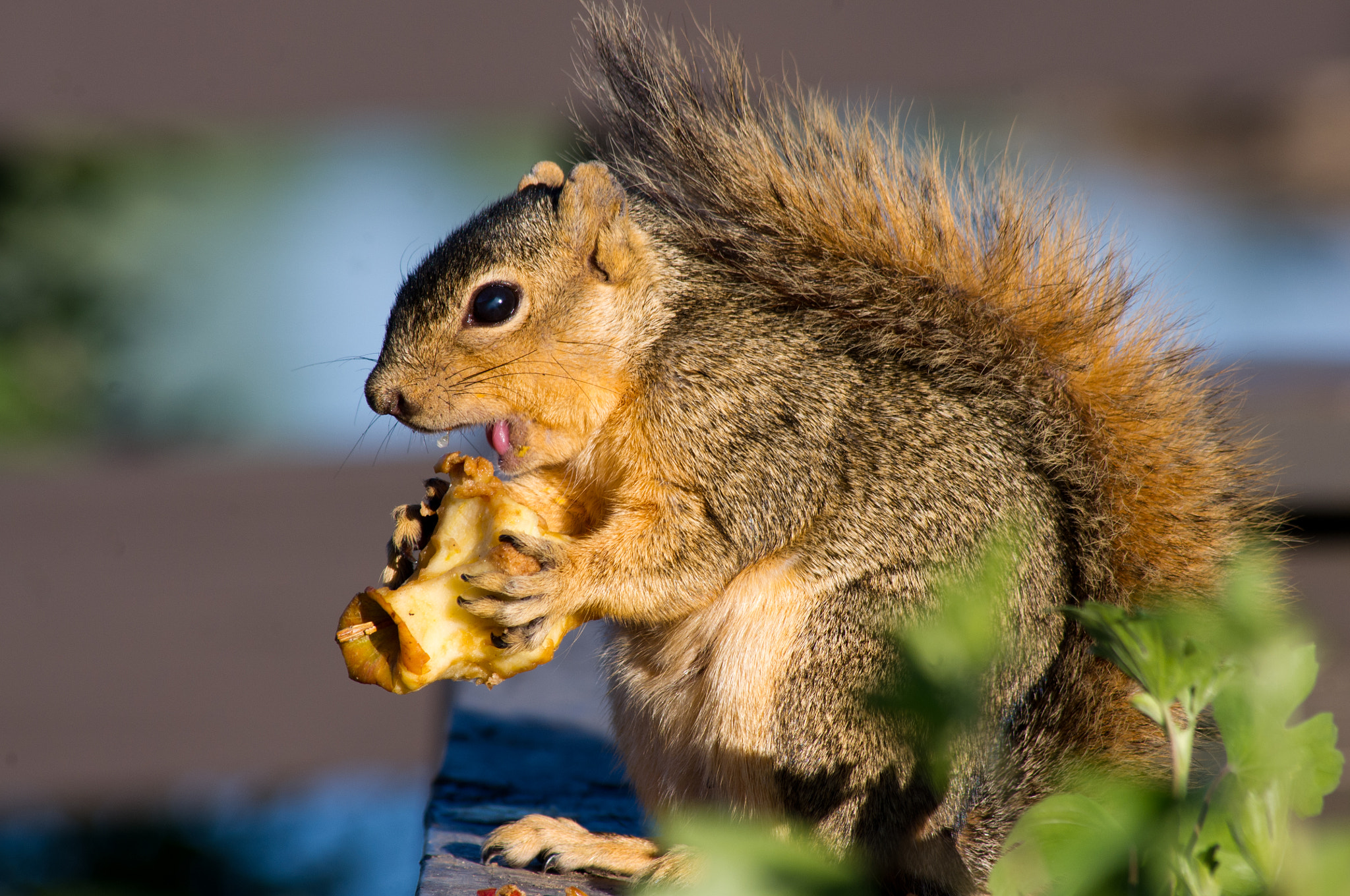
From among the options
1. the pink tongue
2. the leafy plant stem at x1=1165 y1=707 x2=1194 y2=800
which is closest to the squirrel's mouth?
the pink tongue

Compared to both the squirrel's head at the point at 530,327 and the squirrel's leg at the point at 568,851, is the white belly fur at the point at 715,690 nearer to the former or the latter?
the squirrel's leg at the point at 568,851

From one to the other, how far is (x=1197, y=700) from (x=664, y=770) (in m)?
0.74

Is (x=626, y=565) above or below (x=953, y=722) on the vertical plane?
above

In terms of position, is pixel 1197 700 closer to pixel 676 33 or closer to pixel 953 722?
pixel 953 722

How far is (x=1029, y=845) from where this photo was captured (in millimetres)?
394

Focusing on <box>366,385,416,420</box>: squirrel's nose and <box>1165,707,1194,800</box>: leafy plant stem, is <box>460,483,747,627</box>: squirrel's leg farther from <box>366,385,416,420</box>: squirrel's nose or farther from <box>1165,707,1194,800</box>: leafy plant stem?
<box>1165,707,1194,800</box>: leafy plant stem

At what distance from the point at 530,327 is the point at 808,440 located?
28cm

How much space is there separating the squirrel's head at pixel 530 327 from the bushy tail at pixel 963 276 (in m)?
0.10

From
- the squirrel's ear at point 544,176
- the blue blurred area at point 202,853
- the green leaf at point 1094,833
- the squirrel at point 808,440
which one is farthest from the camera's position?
the blue blurred area at point 202,853

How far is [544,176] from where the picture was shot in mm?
1296

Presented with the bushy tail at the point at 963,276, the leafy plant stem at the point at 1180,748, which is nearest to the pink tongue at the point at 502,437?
the bushy tail at the point at 963,276

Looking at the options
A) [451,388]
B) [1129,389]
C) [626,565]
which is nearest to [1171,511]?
[1129,389]

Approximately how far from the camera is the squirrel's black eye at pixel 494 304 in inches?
43.8

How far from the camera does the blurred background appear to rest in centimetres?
161
